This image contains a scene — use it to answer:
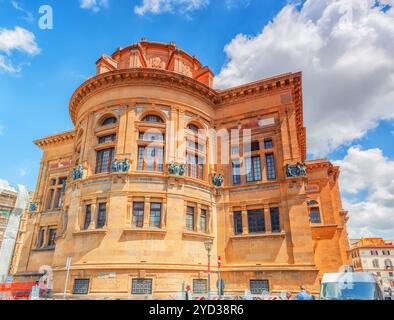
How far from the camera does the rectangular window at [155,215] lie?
76.2ft

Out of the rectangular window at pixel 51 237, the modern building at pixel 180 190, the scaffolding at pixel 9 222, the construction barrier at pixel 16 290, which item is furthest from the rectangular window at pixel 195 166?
the scaffolding at pixel 9 222

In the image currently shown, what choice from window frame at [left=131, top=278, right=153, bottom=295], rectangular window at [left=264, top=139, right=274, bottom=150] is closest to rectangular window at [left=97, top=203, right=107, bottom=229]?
window frame at [left=131, top=278, right=153, bottom=295]

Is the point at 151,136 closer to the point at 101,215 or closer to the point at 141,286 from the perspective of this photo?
the point at 101,215

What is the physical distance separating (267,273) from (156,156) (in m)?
13.7

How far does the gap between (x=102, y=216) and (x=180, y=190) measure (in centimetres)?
686

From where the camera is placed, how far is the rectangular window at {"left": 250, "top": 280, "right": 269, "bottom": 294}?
22.9m

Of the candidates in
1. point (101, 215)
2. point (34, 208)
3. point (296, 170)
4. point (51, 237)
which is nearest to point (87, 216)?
point (101, 215)

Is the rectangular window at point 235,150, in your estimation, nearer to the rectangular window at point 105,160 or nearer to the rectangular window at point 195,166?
the rectangular window at point 195,166
